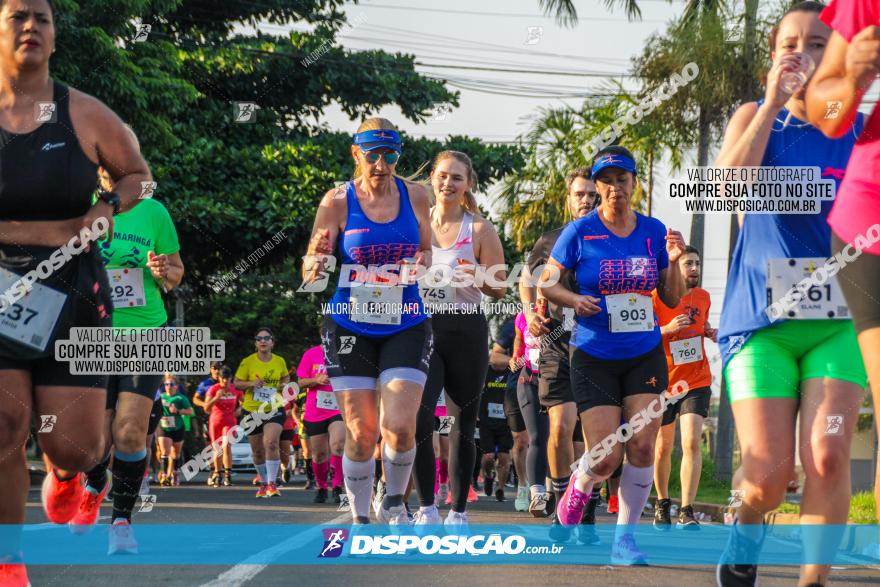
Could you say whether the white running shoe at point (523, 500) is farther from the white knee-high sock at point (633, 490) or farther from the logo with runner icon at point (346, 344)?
the logo with runner icon at point (346, 344)

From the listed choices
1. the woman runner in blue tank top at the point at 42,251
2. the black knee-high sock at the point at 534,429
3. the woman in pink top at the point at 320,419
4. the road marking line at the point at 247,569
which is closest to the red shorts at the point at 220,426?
the woman in pink top at the point at 320,419

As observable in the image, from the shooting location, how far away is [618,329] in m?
8.24

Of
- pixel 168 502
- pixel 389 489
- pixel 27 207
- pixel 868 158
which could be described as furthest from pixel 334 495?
pixel 868 158

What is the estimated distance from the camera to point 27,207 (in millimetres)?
5359

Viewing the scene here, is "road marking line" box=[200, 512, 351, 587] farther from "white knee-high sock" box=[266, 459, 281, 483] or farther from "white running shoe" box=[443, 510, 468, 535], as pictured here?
"white knee-high sock" box=[266, 459, 281, 483]

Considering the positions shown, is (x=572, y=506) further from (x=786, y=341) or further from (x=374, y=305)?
(x=786, y=341)

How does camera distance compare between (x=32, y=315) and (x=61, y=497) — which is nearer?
(x=32, y=315)

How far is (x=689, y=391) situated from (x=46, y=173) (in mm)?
7299

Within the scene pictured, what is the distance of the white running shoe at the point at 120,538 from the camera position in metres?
7.93

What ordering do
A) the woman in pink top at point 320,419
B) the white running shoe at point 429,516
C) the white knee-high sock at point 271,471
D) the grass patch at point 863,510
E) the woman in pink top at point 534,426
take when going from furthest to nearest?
the white knee-high sock at point 271,471 → the woman in pink top at point 320,419 → the woman in pink top at point 534,426 → the grass patch at point 863,510 → the white running shoe at point 429,516

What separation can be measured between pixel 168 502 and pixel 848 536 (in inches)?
318

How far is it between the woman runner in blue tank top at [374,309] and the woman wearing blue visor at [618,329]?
0.91 metres

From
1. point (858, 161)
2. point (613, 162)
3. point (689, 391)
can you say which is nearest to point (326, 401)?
point (689, 391)

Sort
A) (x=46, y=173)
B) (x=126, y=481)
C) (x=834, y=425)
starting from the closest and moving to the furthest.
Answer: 1. (x=834, y=425)
2. (x=46, y=173)
3. (x=126, y=481)
